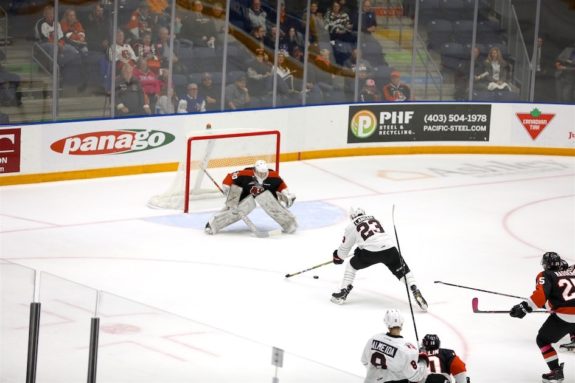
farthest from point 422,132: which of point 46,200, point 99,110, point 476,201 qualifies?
point 46,200

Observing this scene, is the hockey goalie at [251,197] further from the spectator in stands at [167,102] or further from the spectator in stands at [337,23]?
the spectator in stands at [337,23]

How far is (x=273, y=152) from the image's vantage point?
15508mm

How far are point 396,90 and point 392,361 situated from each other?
36.5ft

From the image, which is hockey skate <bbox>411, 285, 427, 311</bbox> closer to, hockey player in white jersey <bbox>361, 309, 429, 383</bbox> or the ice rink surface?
the ice rink surface

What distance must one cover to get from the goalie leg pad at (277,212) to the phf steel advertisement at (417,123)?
4.62 meters

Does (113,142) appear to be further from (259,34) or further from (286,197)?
(286,197)

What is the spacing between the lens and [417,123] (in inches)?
728

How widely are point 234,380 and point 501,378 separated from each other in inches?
133

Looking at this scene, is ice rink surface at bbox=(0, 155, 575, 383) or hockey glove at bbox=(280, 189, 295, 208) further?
hockey glove at bbox=(280, 189, 295, 208)

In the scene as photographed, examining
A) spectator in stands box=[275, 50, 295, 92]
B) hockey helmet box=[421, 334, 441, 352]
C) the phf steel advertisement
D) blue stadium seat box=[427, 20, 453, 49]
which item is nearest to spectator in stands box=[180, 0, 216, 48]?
spectator in stands box=[275, 50, 295, 92]

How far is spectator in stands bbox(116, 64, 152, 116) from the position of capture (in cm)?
1616

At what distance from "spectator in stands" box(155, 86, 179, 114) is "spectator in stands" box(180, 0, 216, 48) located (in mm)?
755

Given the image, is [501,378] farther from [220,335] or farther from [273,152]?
[273,152]

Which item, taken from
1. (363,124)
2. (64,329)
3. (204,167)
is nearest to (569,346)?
(64,329)
